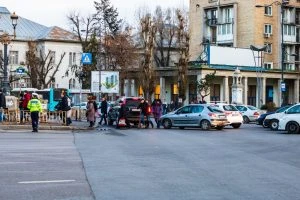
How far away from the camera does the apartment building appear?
7575 centimetres

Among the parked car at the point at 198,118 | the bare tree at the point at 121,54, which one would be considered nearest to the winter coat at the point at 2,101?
the parked car at the point at 198,118

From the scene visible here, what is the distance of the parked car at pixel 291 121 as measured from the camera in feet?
97.8

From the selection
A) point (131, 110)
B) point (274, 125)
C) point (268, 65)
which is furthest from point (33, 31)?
point (274, 125)

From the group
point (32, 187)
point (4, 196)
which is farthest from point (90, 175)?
point (4, 196)

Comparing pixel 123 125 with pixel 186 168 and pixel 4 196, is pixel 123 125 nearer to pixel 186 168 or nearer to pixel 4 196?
pixel 186 168

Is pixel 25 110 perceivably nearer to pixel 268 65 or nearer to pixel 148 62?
pixel 148 62

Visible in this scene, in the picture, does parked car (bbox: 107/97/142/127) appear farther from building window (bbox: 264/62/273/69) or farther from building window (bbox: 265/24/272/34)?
building window (bbox: 265/24/272/34)

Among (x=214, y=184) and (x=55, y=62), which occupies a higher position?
(x=55, y=62)

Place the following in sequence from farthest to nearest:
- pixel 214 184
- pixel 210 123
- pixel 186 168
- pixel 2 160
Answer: pixel 210 123, pixel 2 160, pixel 186 168, pixel 214 184

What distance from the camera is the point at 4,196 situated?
Result: 32.3 feet

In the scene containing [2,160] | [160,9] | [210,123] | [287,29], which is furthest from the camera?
[160,9]

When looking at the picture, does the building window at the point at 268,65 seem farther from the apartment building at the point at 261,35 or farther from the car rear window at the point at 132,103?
the car rear window at the point at 132,103

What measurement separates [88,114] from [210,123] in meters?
6.86

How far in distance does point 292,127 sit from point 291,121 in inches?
12.0
